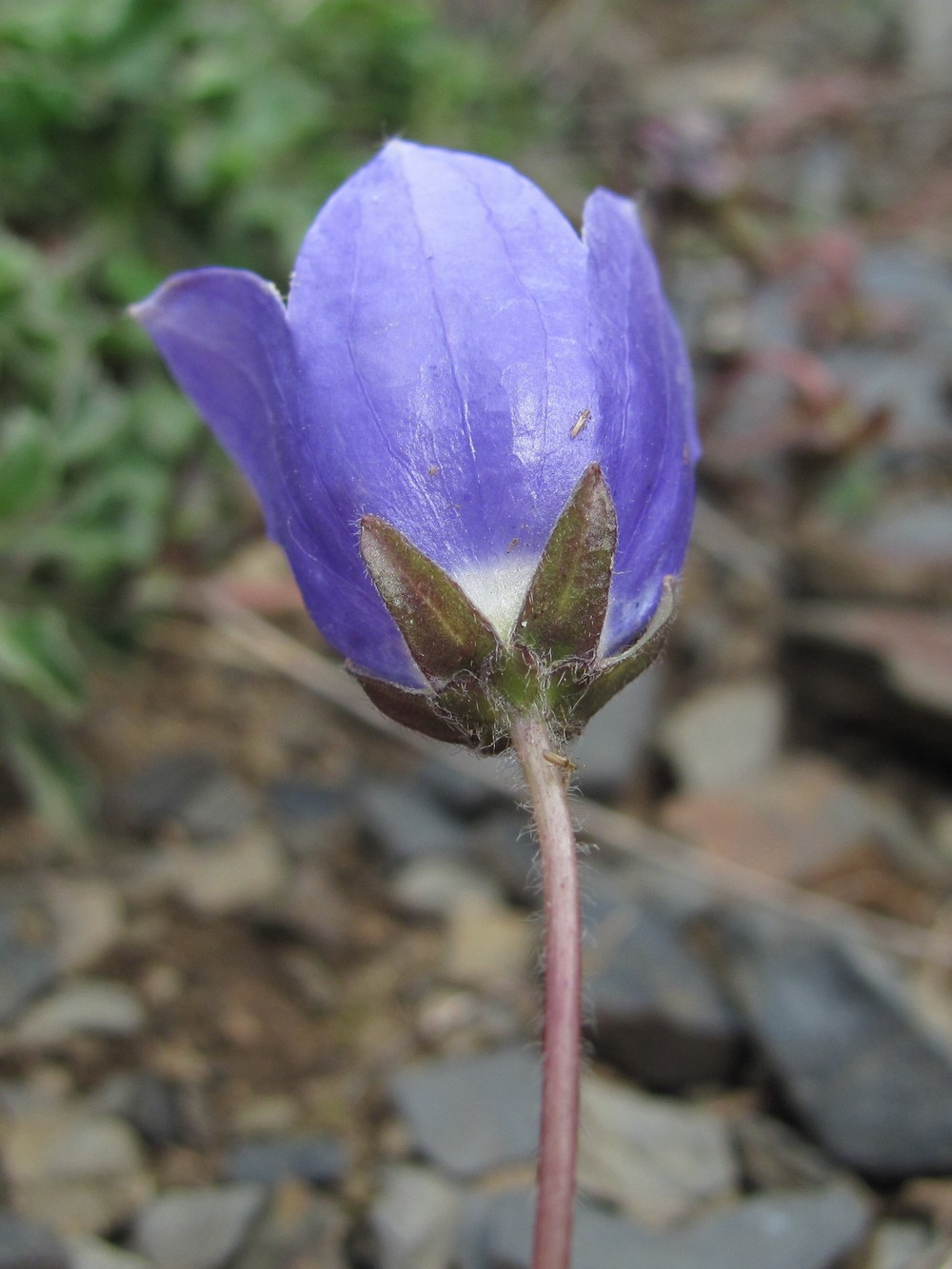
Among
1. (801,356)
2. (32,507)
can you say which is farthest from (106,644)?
(801,356)

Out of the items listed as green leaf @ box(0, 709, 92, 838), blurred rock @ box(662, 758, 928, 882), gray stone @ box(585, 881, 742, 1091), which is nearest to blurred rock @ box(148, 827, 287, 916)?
green leaf @ box(0, 709, 92, 838)

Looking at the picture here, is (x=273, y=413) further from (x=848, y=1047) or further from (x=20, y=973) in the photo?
(x=848, y=1047)

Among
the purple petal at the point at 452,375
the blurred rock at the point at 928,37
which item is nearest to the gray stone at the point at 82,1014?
the purple petal at the point at 452,375

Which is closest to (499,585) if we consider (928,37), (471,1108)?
(471,1108)

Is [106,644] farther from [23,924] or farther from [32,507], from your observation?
[23,924]

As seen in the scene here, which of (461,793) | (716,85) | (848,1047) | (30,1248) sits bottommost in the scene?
(30,1248)

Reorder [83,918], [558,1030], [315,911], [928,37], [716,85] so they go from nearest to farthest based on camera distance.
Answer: [558,1030] → [83,918] → [315,911] → [716,85] → [928,37]

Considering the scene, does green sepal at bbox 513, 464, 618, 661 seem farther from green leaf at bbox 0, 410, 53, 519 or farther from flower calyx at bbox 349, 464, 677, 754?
green leaf at bbox 0, 410, 53, 519
